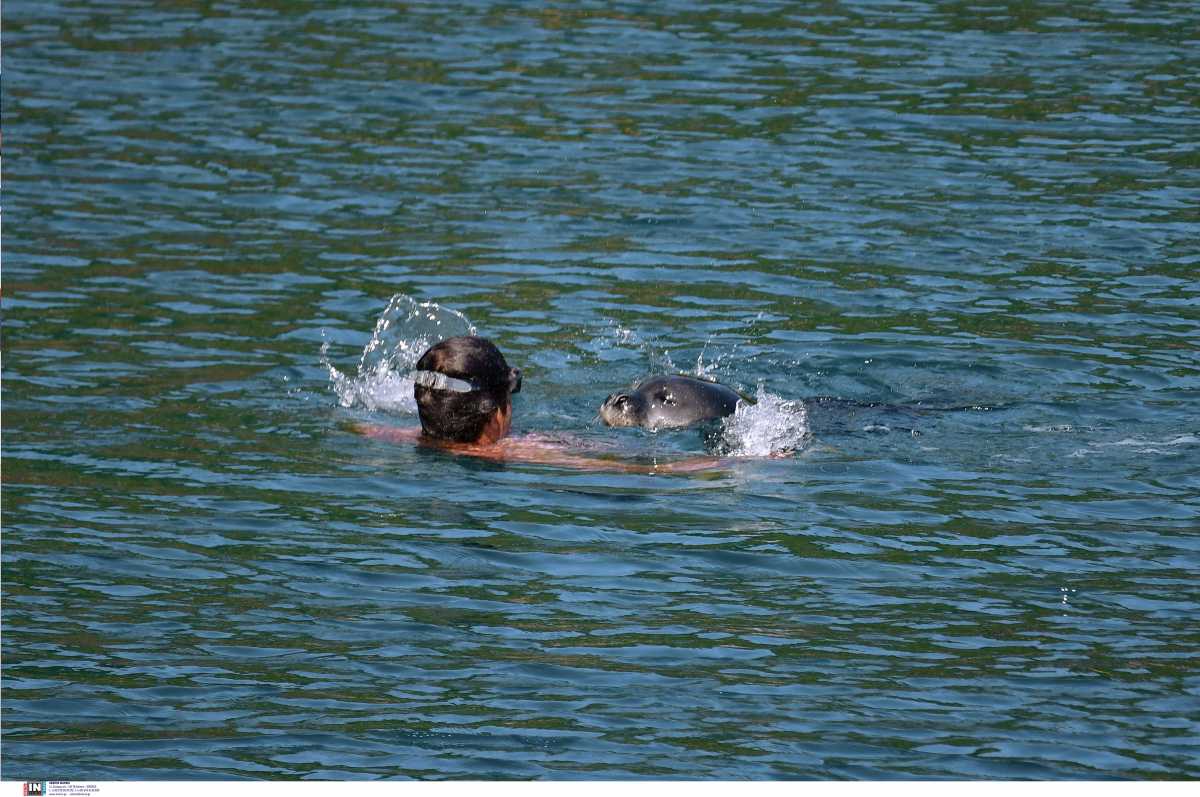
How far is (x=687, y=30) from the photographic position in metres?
22.2

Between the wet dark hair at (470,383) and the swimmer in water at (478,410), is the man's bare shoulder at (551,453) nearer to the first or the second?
the swimmer in water at (478,410)

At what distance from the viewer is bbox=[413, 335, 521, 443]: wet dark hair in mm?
10211

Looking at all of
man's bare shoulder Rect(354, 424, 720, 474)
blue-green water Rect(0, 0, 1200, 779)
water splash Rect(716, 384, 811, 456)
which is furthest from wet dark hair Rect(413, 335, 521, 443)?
water splash Rect(716, 384, 811, 456)

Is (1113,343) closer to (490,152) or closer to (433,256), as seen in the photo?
(433,256)

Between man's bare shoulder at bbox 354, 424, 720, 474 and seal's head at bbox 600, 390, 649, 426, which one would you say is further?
seal's head at bbox 600, 390, 649, 426

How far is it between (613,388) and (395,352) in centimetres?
163

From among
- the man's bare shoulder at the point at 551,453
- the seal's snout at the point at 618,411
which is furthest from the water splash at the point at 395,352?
the seal's snout at the point at 618,411

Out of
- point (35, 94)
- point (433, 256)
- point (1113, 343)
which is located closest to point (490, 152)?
point (433, 256)

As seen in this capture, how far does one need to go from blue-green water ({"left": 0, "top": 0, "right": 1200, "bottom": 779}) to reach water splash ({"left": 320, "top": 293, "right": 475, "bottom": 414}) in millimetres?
144

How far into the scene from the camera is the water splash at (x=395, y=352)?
38.3ft

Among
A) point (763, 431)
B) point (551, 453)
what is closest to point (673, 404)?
point (763, 431)

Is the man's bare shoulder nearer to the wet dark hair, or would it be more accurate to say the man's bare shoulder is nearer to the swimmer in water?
the swimmer in water

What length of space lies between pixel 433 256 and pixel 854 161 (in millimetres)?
4334

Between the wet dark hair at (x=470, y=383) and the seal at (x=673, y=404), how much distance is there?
63cm
